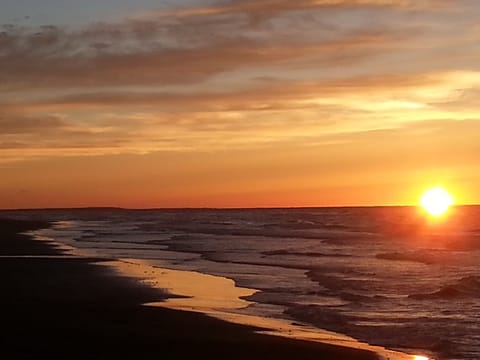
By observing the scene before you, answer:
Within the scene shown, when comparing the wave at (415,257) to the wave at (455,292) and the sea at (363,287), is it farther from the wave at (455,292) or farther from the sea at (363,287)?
the wave at (455,292)

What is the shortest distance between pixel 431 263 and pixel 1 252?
22.9 meters

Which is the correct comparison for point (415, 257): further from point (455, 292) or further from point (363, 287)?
point (455, 292)

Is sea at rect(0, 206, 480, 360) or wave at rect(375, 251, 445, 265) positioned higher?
wave at rect(375, 251, 445, 265)

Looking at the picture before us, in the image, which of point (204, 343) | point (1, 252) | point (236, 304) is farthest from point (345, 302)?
point (1, 252)

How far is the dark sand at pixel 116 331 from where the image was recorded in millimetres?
15245

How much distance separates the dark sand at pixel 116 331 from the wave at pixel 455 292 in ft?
26.7

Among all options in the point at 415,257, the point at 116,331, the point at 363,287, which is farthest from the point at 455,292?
the point at 415,257

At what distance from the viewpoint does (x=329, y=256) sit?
43281mm

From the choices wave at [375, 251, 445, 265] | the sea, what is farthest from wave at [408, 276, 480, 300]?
wave at [375, 251, 445, 265]

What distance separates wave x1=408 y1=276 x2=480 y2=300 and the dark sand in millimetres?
8133

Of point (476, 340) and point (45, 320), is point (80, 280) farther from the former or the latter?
point (476, 340)

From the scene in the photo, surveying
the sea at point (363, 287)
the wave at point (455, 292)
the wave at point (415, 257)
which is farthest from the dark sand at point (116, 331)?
the wave at point (415, 257)

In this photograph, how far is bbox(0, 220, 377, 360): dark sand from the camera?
15.2 metres

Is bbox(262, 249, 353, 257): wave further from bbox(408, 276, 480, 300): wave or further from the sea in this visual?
bbox(408, 276, 480, 300): wave
